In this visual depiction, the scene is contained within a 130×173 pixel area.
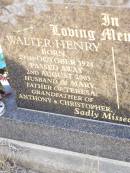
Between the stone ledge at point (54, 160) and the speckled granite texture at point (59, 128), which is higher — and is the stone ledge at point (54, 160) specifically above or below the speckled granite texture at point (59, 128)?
below

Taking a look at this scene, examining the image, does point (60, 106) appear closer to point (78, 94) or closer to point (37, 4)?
point (78, 94)

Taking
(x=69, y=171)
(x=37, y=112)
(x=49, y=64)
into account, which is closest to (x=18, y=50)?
(x=49, y=64)

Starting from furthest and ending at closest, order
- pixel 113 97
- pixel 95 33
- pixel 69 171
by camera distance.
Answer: pixel 69 171
pixel 113 97
pixel 95 33

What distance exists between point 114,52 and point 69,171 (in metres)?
1.15

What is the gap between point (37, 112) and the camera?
4059 millimetres

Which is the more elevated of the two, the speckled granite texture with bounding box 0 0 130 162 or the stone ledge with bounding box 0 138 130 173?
the speckled granite texture with bounding box 0 0 130 162

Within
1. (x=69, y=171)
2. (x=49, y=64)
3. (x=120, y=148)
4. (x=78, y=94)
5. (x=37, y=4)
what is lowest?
(x=69, y=171)

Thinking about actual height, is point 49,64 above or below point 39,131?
above

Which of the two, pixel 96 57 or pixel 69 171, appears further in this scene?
pixel 69 171

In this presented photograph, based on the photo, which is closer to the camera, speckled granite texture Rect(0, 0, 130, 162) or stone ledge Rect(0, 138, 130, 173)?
speckled granite texture Rect(0, 0, 130, 162)

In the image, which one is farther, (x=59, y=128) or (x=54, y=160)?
(x=54, y=160)

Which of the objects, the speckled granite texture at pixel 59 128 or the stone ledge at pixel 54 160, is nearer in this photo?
the speckled granite texture at pixel 59 128

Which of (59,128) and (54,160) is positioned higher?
(59,128)

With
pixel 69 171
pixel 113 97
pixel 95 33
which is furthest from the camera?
pixel 69 171
